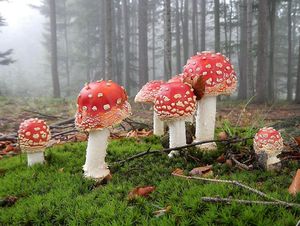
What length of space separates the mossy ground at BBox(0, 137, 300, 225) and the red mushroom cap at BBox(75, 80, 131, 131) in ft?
2.05

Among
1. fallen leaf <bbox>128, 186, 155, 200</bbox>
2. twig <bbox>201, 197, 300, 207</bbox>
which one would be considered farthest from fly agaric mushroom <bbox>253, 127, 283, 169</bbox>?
fallen leaf <bbox>128, 186, 155, 200</bbox>

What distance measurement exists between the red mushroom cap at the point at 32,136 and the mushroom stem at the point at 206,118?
195 cm

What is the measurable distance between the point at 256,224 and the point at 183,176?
1.00 meters

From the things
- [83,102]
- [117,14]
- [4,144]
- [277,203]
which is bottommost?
[4,144]

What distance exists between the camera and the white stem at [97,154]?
348cm

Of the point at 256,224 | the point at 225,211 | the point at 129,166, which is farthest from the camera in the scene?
the point at 129,166

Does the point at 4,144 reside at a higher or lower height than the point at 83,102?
lower

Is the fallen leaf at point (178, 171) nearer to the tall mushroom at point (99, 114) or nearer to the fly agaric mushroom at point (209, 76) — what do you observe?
the tall mushroom at point (99, 114)

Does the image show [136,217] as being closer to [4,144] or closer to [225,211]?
[225,211]

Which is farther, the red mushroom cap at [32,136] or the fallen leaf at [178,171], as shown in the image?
the red mushroom cap at [32,136]

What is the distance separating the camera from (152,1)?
117ft

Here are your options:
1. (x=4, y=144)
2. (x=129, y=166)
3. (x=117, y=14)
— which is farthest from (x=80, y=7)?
(x=129, y=166)

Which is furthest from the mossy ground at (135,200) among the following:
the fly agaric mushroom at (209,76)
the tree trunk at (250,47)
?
the tree trunk at (250,47)

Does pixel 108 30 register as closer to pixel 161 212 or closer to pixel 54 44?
pixel 54 44
